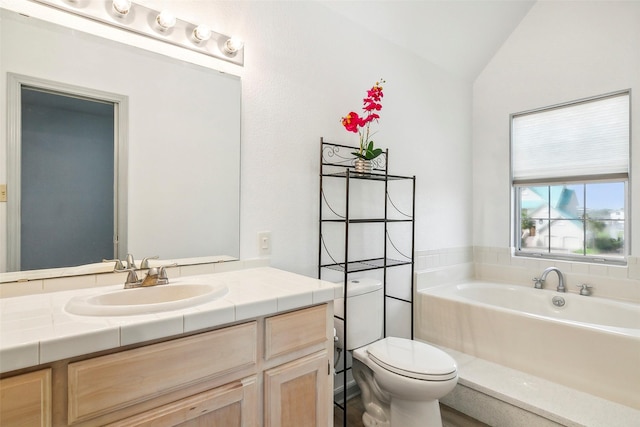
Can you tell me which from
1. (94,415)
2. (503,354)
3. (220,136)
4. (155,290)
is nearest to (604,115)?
(503,354)

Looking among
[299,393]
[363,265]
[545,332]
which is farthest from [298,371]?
[545,332]

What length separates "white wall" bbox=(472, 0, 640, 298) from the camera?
235 cm

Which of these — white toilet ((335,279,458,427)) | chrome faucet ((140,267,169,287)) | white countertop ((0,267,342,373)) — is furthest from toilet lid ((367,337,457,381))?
chrome faucet ((140,267,169,287))

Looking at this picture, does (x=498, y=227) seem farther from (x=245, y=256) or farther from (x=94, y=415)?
(x=94, y=415)

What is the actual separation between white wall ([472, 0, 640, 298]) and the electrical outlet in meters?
2.26

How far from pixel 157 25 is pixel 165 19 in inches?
2.0

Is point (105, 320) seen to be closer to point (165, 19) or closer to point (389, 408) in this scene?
point (165, 19)

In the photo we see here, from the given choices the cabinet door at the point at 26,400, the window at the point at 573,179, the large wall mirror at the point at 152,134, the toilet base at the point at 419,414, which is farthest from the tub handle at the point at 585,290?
the cabinet door at the point at 26,400

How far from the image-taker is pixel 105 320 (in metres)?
0.89

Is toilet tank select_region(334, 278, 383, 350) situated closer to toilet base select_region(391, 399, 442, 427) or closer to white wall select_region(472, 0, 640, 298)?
toilet base select_region(391, 399, 442, 427)

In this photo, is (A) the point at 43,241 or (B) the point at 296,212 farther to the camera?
(B) the point at 296,212

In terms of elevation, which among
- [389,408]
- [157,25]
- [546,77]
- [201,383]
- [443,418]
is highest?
[546,77]

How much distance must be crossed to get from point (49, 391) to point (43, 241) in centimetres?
66

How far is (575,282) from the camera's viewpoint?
258cm
